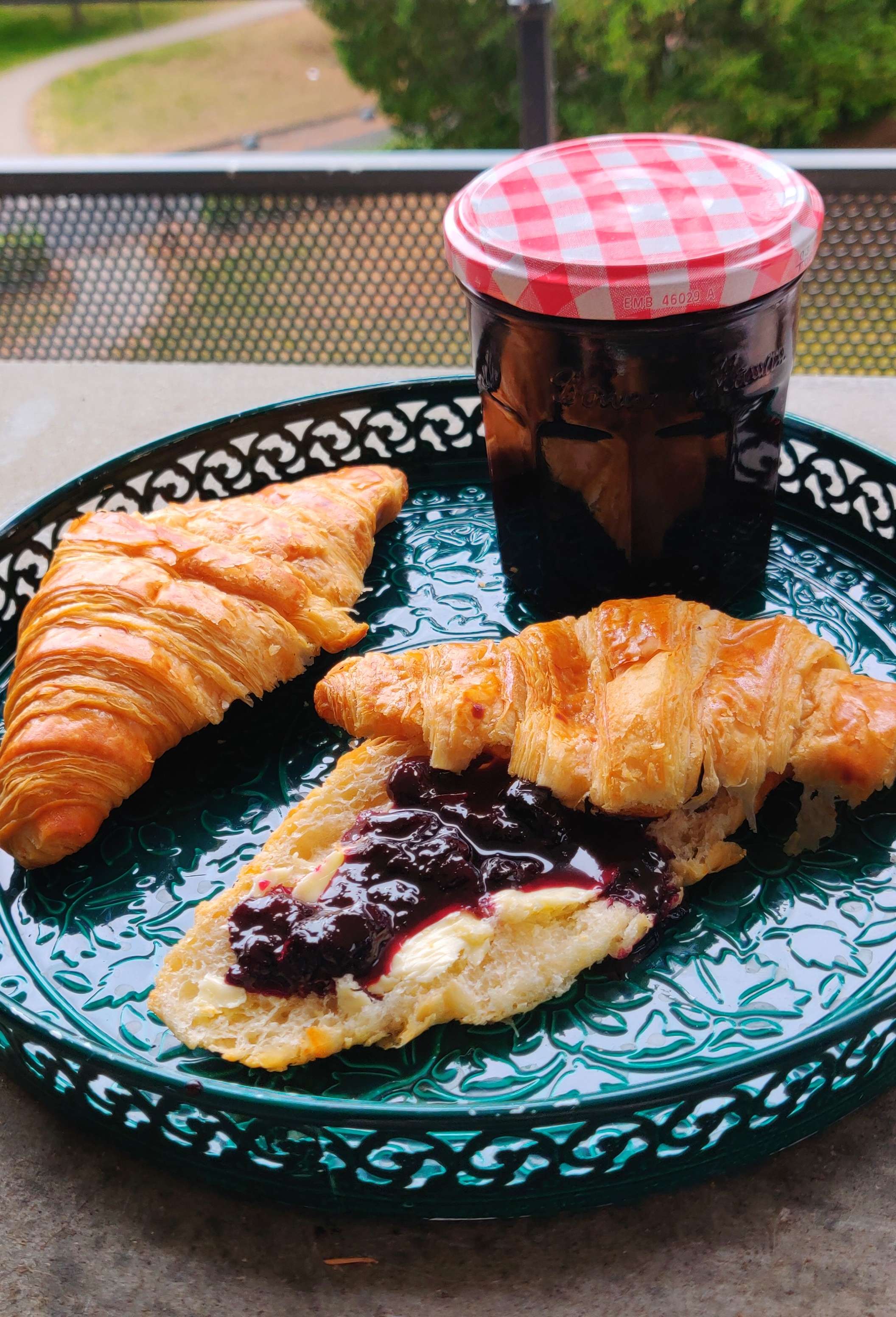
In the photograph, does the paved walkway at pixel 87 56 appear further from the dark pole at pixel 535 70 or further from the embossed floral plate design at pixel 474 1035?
the embossed floral plate design at pixel 474 1035

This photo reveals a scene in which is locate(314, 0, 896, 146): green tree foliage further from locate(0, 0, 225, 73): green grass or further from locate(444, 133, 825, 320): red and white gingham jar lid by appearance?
locate(444, 133, 825, 320): red and white gingham jar lid

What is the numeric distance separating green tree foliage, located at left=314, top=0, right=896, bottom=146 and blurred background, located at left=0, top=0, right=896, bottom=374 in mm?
14

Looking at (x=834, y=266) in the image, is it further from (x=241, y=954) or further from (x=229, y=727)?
(x=241, y=954)

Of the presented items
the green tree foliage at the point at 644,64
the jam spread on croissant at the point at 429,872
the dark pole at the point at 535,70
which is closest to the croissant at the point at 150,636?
the jam spread on croissant at the point at 429,872

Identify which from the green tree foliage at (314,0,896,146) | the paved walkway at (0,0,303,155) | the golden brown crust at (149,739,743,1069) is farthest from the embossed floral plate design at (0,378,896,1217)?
the paved walkway at (0,0,303,155)

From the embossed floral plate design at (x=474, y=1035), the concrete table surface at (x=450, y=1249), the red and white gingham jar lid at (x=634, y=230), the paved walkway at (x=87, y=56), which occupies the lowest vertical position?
the paved walkway at (x=87, y=56)

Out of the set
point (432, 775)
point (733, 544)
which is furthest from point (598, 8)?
point (432, 775)

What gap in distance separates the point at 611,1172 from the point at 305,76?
9.46 m

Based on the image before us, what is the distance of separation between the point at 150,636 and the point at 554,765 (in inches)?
21.1

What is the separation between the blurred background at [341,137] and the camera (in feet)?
8.51

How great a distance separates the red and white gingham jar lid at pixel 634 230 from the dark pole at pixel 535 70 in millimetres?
1270

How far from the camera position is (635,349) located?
4.24 ft

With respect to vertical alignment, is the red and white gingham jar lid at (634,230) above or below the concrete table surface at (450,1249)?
above

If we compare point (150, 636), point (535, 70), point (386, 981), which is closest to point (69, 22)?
point (535, 70)
